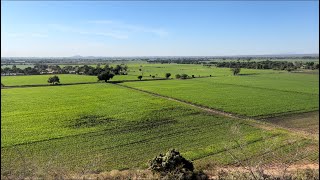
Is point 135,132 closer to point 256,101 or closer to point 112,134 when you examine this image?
point 112,134

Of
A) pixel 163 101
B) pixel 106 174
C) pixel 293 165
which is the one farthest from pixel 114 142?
pixel 163 101

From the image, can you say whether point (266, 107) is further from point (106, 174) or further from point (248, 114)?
point (106, 174)

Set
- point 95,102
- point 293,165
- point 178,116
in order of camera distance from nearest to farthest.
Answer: point 293,165, point 178,116, point 95,102

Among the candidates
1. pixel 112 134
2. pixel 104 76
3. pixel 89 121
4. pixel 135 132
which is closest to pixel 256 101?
pixel 135 132

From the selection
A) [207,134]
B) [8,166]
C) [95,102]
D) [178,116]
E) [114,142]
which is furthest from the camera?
[95,102]

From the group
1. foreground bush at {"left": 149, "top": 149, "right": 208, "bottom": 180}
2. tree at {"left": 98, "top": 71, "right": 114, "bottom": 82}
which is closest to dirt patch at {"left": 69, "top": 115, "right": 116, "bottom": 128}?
foreground bush at {"left": 149, "top": 149, "right": 208, "bottom": 180}

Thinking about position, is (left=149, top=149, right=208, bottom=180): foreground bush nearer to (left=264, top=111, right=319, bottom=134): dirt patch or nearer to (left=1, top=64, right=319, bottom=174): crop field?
(left=1, top=64, right=319, bottom=174): crop field

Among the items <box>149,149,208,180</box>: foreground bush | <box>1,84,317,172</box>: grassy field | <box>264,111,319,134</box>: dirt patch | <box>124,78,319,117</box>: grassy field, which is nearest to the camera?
<box>149,149,208,180</box>: foreground bush
